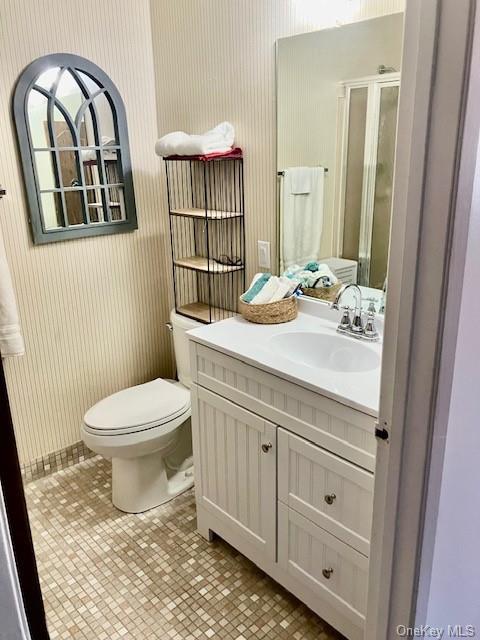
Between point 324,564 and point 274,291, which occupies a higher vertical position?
point 274,291

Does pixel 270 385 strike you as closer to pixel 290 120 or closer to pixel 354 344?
pixel 354 344

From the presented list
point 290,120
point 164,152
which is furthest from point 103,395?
point 290,120

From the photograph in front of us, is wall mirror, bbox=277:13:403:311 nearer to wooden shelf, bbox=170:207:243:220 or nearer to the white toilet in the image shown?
wooden shelf, bbox=170:207:243:220

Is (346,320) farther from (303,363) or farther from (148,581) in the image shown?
(148,581)

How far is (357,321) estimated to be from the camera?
5.90 feet

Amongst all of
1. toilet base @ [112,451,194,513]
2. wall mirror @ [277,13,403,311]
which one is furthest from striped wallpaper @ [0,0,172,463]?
wall mirror @ [277,13,403,311]

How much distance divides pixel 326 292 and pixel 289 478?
2.41 feet

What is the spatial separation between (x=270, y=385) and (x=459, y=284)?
2.64ft

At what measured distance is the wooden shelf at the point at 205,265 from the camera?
2273mm

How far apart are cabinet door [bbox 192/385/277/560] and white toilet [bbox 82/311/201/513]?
24 centimetres

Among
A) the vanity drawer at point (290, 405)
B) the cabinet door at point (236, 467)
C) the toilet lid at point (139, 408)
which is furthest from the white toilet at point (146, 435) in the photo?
the vanity drawer at point (290, 405)

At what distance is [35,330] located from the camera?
233cm

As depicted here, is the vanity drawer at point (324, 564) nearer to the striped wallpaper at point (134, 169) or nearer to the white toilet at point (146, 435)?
the white toilet at point (146, 435)

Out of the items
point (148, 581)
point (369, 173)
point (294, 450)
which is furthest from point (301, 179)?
point (148, 581)
